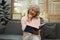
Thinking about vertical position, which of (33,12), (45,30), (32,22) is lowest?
(45,30)

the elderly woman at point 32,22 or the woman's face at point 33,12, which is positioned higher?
the woman's face at point 33,12

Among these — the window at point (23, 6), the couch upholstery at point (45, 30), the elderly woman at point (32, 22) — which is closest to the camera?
the elderly woman at point (32, 22)

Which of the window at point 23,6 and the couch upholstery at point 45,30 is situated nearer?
the couch upholstery at point 45,30

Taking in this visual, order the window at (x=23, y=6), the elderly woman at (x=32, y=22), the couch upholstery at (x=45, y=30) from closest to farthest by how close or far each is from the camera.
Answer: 1. the elderly woman at (x=32, y=22)
2. the couch upholstery at (x=45, y=30)
3. the window at (x=23, y=6)

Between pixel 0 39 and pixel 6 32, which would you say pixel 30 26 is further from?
pixel 6 32

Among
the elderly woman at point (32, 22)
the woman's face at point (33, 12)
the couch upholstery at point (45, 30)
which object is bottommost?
the couch upholstery at point (45, 30)

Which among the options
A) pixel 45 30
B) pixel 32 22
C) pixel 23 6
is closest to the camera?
pixel 32 22

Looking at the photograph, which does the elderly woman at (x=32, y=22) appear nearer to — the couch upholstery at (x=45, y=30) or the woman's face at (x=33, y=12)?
the woman's face at (x=33, y=12)

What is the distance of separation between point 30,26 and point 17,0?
4.60 meters

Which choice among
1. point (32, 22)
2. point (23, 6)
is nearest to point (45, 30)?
point (32, 22)

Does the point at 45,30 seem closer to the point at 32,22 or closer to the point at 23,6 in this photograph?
the point at 32,22

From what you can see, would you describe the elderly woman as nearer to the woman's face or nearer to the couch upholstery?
the woman's face

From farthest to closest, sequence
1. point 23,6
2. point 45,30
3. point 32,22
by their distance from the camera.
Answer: point 23,6
point 45,30
point 32,22

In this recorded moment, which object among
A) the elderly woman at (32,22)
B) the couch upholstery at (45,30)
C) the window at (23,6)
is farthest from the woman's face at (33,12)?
the window at (23,6)
